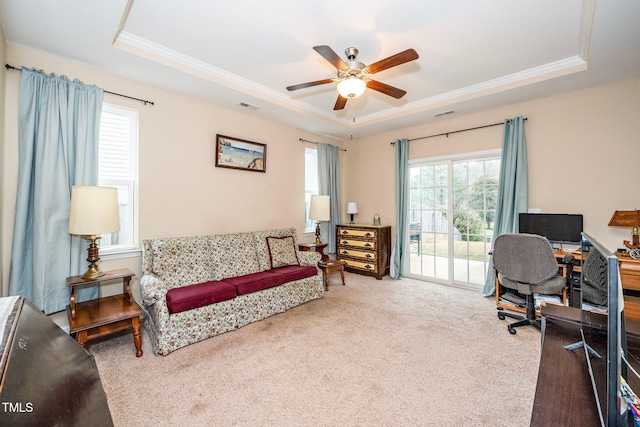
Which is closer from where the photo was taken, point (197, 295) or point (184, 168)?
point (197, 295)

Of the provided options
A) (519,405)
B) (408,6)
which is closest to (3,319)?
(519,405)

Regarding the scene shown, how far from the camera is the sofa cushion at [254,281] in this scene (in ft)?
9.89

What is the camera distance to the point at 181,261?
9.87 feet

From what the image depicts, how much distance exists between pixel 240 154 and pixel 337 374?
307 cm

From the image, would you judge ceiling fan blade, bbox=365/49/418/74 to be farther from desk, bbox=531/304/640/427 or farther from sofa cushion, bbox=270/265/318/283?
sofa cushion, bbox=270/265/318/283

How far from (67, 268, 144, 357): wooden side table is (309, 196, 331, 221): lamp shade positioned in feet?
8.64

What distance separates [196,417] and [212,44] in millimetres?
3000

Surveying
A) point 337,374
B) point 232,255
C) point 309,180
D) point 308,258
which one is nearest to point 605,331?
point 337,374

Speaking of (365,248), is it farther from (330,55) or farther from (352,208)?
(330,55)

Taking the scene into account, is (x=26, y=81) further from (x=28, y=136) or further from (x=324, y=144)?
(x=324, y=144)

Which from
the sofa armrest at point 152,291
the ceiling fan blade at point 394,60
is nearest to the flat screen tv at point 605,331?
the ceiling fan blade at point 394,60

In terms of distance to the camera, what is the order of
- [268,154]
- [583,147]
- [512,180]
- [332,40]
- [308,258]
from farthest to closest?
[268,154], [308,258], [512,180], [583,147], [332,40]

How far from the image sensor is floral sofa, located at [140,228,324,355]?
252cm

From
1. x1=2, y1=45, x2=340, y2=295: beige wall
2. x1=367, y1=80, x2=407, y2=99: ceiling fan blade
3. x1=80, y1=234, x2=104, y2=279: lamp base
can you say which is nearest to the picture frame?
x1=2, y1=45, x2=340, y2=295: beige wall
